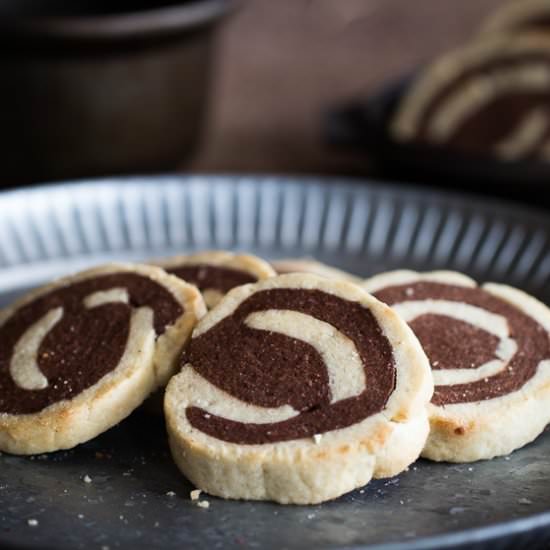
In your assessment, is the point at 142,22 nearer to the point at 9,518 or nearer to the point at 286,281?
the point at 286,281

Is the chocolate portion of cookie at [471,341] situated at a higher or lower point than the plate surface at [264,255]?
higher

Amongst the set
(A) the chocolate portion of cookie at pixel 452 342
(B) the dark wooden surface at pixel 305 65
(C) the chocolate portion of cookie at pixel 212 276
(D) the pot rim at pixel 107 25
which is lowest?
(B) the dark wooden surface at pixel 305 65

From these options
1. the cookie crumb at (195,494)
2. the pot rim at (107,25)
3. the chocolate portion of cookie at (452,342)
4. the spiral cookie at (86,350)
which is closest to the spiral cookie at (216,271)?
the spiral cookie at (86,350)

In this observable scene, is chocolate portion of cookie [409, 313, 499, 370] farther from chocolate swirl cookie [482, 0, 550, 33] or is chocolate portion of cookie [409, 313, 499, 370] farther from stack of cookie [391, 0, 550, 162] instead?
chocolate swirl cookie [482, 0, 550, 33]

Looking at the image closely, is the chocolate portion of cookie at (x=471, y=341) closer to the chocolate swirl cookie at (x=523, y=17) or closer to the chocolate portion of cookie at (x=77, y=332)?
A: the chocolate portion of cookie at (x=77, y=332)

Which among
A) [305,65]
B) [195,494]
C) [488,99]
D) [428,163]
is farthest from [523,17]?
[195,494]

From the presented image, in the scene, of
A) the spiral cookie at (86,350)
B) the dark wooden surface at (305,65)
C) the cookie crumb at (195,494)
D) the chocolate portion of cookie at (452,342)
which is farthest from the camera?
the dark wooden surface at (305,65)

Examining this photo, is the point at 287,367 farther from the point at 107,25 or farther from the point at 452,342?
the point at 107,25
